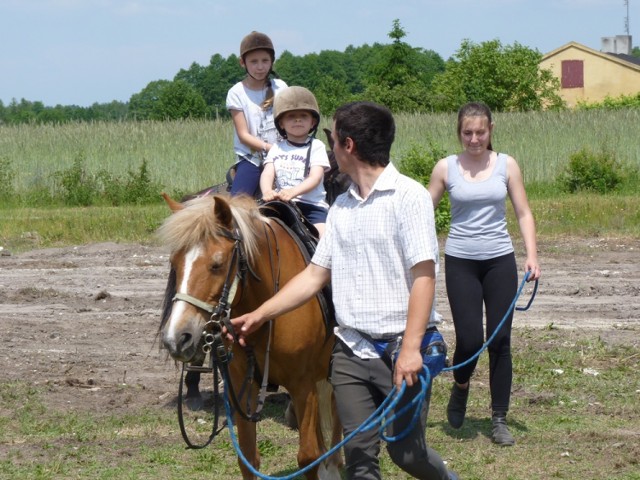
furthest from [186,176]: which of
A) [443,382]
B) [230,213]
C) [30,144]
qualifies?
[230,213]

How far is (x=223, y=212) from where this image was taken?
16.2ft

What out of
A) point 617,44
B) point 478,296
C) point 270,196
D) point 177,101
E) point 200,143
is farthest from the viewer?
point 617,44

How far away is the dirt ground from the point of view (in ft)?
27.5

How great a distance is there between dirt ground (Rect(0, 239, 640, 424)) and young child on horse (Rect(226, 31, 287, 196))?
4.40ft

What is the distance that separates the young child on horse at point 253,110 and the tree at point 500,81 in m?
40.5

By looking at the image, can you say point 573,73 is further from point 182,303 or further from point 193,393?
point 182,303

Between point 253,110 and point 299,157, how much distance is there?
39.8 inches

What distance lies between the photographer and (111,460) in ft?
21.2

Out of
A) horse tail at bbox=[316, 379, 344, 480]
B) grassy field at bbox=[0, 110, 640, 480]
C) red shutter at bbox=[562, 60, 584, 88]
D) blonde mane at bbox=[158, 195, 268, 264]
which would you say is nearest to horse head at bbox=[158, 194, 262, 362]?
blonde mane at bbox=[158, 195, 268, 264]

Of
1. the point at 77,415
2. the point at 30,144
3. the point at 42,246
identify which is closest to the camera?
the point at 77,415

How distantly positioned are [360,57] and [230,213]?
128962mm

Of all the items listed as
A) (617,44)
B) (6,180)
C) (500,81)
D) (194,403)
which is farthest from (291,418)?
(617,44)

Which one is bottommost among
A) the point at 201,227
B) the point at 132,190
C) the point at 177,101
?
the point at 132,190

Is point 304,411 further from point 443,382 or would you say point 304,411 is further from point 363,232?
point 443,382
